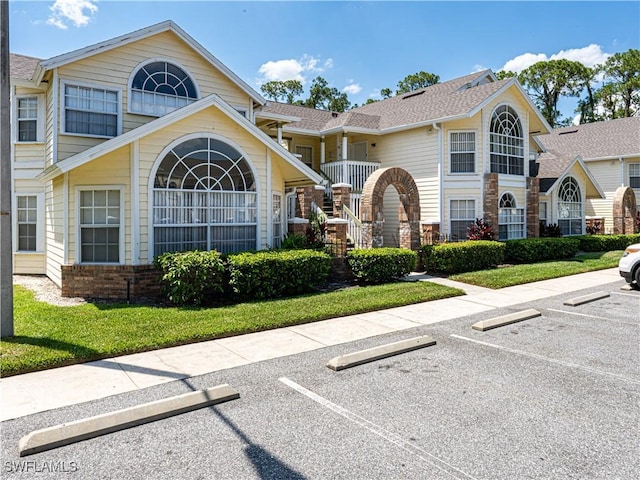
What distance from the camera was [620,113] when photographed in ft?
151

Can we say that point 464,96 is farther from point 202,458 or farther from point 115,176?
point 202,458

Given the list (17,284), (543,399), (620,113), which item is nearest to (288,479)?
(543,399)

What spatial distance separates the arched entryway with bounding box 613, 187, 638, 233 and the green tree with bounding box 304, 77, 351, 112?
3551 centimetres

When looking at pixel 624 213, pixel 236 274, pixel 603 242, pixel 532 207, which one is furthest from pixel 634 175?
pixel 236 274

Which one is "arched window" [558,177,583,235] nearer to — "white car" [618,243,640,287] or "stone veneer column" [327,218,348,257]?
"white car" [618,243,640,287]

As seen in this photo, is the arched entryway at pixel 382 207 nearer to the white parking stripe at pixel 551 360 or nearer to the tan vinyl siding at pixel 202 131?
the tan vinyl siding at pixel 202 131

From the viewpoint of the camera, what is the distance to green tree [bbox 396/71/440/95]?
52219 mm

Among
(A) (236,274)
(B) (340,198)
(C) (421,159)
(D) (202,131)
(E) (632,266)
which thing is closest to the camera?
(A) (236,274)

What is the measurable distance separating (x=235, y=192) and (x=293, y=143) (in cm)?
1055

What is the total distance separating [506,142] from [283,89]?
133ft

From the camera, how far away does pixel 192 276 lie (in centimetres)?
918

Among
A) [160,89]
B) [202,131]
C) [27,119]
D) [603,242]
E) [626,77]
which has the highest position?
[626,77]

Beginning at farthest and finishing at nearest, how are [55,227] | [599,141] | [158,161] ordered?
[599,141], [55,227], [158,161]

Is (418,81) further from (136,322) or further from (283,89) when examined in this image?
(136,322)
